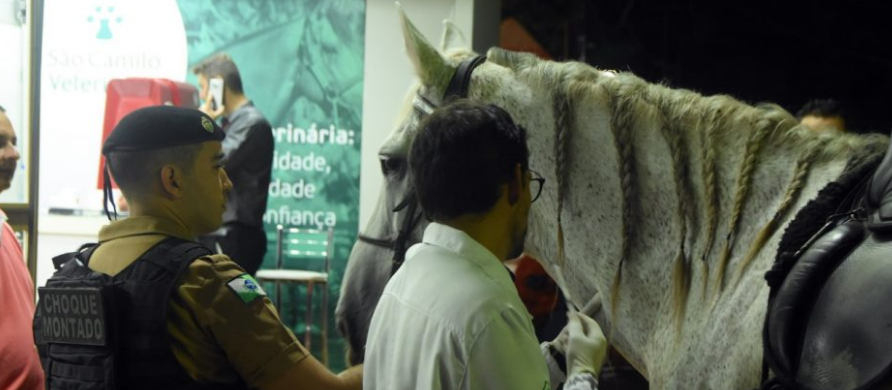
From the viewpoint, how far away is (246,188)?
5.14m

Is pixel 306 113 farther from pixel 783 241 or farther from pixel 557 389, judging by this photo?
pixel 783 241

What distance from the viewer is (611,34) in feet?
32.0

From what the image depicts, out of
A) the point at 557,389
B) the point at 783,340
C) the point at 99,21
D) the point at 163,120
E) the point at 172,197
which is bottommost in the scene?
the point at 557,389

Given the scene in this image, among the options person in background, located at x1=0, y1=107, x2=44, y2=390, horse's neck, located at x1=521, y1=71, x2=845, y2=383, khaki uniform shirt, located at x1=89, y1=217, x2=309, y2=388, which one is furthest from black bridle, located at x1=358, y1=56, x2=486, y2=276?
person in background, located at x1=0, y1=107, x2=44, y2=390

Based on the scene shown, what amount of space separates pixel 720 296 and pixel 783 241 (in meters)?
0.21

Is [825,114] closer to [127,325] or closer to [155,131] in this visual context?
[155,131]

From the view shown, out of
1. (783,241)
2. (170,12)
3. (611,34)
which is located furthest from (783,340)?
(611,34)

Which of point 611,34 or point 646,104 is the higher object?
point 611,34

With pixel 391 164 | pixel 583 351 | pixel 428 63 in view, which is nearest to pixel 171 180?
pixel 391 164

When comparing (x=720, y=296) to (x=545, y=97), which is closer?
(x=720, y=296)

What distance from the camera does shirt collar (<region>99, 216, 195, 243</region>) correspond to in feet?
6.73

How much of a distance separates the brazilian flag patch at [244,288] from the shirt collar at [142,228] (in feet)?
0.64

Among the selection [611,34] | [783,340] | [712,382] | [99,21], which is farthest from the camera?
[611,34]

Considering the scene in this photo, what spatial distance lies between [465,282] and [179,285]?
707 millimetres
